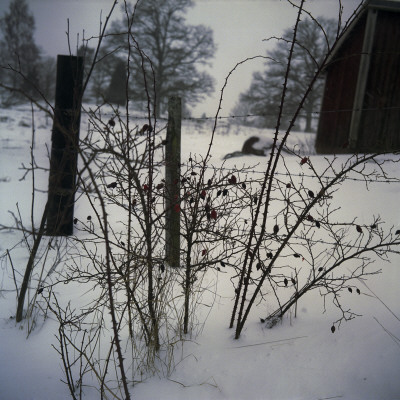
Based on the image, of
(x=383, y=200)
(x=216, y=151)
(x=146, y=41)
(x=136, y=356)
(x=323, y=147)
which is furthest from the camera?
(x=146, y=41)

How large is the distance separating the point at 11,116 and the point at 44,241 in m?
10.4

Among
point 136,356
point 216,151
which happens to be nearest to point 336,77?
point 216,151

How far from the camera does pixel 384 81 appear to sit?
6352 millimetres

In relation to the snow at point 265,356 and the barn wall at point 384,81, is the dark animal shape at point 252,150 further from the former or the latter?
the snow at point 265,356

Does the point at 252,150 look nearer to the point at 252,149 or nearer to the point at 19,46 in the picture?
the point at 252,149

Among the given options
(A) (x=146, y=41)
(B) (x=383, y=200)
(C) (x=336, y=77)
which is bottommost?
(B) (x=383, y=200)

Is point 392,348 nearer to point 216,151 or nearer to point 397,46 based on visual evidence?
point 397,46

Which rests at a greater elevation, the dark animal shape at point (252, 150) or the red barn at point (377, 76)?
the red barn at point (377, 76)

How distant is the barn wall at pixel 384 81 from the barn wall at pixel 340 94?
1.42 ft

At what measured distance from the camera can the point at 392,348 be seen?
186cm

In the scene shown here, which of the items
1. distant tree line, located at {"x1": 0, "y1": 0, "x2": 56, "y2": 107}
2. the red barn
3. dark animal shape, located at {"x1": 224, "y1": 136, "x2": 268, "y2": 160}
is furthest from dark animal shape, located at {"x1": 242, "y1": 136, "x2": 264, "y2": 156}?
distant tree line, located at {"x1": 0, "y1": 0, "x2": 56, "y2": 107}

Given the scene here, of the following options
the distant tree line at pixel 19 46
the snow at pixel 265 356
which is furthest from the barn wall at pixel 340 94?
the distant tree line at pixel 19 46

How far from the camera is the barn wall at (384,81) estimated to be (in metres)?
6.20

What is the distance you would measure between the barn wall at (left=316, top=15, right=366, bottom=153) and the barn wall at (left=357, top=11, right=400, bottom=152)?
43 cm
